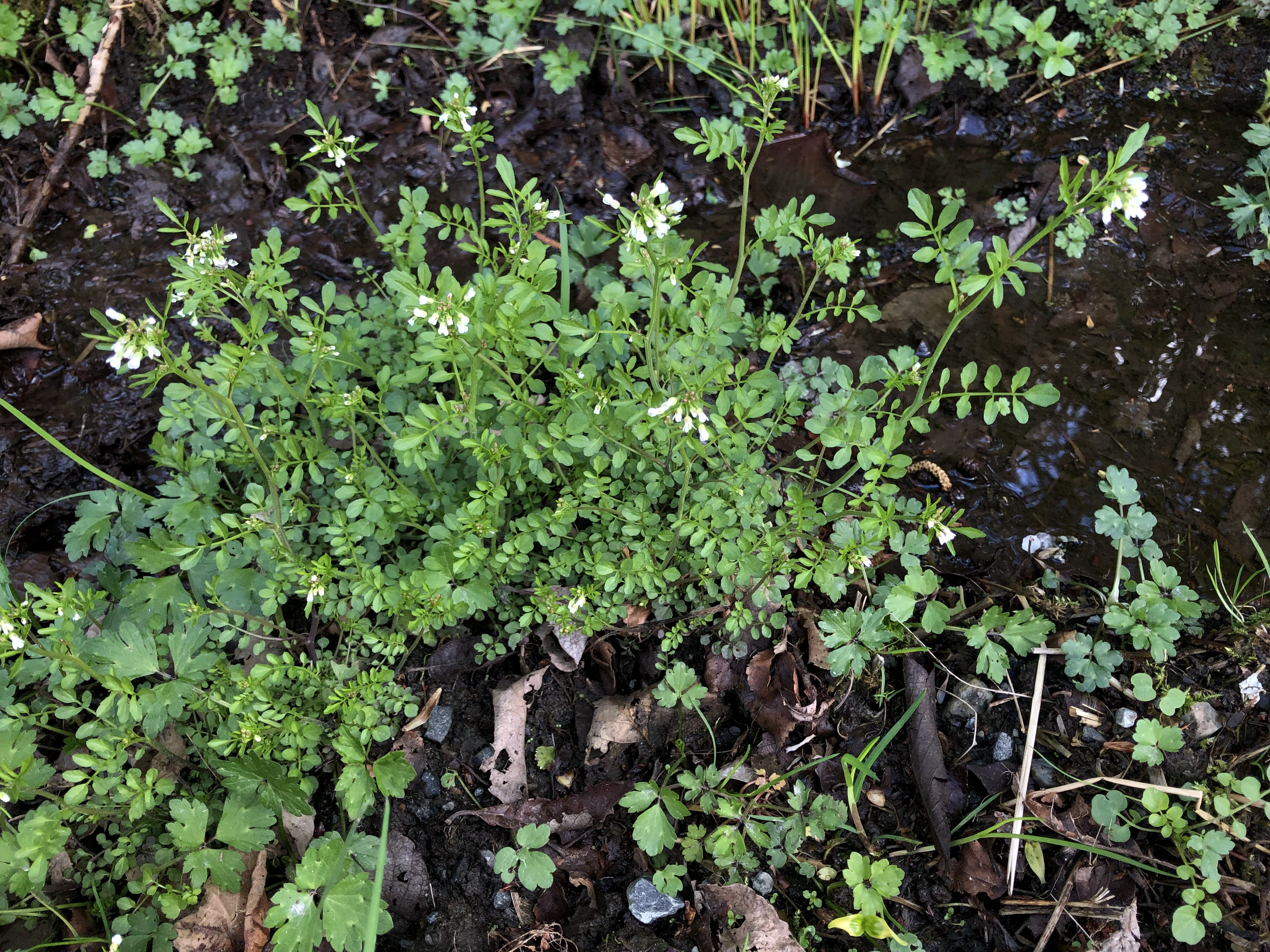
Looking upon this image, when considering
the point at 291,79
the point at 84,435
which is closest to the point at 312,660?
the point at 84,435

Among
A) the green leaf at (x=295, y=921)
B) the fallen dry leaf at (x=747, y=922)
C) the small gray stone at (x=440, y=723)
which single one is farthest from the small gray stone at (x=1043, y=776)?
the green leaf at (x=295, y=921)

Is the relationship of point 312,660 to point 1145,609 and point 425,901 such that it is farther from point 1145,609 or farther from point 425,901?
point 1145,609

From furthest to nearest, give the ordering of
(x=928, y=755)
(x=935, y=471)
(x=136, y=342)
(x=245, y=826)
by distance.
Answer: (x=935, y=471), (x=928, y=755), (x=245, y=826), (x=136, y=342)

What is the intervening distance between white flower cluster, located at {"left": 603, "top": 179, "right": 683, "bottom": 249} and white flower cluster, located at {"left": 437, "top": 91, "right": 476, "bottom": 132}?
80cm

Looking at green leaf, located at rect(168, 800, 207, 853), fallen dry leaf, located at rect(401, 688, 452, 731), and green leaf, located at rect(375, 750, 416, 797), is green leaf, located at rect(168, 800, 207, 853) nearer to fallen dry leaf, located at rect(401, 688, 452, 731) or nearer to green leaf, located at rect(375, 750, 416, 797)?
green leaf, located at rect(375, 750, 416, 797)

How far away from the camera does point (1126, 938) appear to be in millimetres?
2307

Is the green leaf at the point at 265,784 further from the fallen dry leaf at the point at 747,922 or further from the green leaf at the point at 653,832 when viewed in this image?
the fallen dry leaf at the point at 747,922

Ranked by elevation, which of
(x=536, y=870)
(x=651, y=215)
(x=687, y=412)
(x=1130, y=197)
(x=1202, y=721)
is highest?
(x=1130, y=197)

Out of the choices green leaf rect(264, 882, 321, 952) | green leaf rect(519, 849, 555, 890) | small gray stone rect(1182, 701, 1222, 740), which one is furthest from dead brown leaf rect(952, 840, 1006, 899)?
green leaf rect(264, 882, 321, 952)

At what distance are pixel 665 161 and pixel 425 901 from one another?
11.8 ft

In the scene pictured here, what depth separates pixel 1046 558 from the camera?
2984mm

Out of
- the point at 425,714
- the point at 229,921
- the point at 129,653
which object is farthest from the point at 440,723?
the point at 129,653

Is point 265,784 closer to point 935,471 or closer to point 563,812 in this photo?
point 563,812

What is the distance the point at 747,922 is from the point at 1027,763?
3.43 feet
